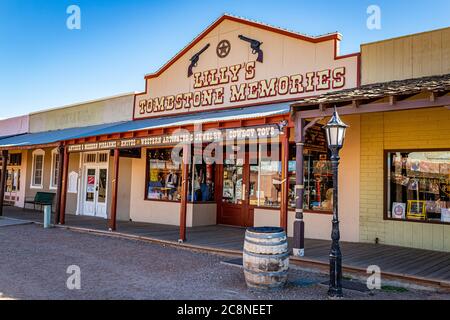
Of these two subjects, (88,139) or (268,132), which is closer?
(268,132)

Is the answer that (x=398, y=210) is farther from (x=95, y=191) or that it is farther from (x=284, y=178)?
(x=95, y=191)

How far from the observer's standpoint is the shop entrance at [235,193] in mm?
12852

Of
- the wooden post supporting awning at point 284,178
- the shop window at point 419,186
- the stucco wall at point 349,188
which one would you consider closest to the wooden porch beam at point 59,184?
the wooden post supporting awning at point 284,178

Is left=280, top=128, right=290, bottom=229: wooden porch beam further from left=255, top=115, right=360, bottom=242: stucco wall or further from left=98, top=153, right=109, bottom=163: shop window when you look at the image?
left=98, top=153, right=109, bottom=163: shop window

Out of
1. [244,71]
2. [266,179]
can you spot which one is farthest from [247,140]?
[244,71]

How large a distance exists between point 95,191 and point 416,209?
11.8m

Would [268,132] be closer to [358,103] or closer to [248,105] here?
[358,103]

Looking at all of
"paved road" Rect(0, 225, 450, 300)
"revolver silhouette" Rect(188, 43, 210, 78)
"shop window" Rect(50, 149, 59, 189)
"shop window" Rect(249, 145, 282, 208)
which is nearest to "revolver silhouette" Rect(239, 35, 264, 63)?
"revolver silhouette" Rect(188, 43, 210, 78)

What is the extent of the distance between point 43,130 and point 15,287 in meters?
15.5

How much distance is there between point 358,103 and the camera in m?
7.31

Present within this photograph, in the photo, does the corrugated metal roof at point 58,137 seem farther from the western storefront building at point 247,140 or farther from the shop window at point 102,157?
the shop window at point 102,157

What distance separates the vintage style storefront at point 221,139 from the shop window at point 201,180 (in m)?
0.03

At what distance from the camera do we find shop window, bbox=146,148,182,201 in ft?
46.1

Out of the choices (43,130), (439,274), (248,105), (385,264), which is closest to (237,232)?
(248,105)
